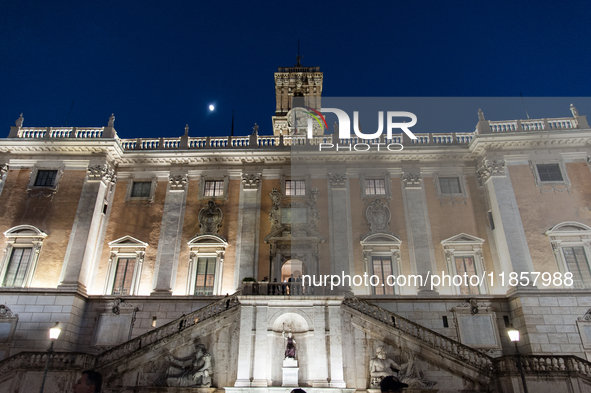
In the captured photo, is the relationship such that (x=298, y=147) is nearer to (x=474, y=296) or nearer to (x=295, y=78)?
(x=474, y=296)

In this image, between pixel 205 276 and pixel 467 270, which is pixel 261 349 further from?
pixel 467 270

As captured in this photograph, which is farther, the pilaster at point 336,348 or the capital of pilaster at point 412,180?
the capital of pilaster at point 412,180

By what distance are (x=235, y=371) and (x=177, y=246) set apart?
10355 mm

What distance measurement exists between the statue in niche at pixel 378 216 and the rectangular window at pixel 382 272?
6.33 ft

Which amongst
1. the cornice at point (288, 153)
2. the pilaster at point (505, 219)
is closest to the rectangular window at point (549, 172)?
the cornice at point (288, 153)

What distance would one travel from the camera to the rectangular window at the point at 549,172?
2772 centimetres

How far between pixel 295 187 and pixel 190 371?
45.7ft

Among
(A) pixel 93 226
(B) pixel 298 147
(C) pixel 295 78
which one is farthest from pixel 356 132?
(C) pixel 295 78

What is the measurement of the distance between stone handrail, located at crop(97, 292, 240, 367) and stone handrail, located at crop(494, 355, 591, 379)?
12.5m

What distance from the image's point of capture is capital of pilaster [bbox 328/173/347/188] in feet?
96.9

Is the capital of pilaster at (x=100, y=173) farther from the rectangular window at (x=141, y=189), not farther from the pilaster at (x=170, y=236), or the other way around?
the pilaster at (x=170, y=236)

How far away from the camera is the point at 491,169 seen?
2791 cm

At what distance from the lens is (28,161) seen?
29.6m

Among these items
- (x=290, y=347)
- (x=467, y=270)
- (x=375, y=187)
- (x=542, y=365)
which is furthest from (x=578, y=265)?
(x=290, y=347)
